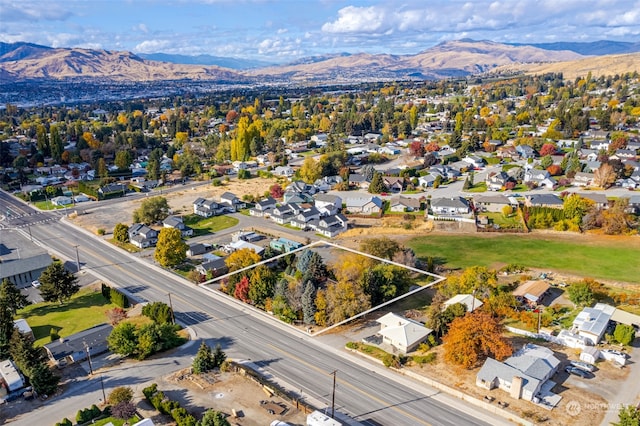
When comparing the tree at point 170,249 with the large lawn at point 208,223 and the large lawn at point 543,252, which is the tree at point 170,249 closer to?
the large lawn at point 208,223

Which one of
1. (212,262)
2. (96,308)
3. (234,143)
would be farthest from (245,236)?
(234,143)

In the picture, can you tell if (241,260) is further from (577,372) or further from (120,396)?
(577,372)

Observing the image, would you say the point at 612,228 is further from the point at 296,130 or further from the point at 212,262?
the point at 296,130

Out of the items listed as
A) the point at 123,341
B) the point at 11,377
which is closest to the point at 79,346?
the point at 123,341

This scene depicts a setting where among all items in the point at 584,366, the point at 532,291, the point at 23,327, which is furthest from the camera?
the point at 532,291

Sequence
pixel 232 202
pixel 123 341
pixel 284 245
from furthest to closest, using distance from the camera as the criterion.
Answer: pixel 232 202
pixel 284 245
pixel 123 341

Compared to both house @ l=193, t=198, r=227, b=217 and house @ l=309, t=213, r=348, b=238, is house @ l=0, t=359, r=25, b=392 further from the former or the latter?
house @ l=193, t=198, r=227, b=217

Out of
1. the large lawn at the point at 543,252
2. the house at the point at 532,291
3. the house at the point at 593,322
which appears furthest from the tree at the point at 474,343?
the large lawn at the point at 543,252

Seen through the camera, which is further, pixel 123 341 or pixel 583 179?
pixel 583 179
